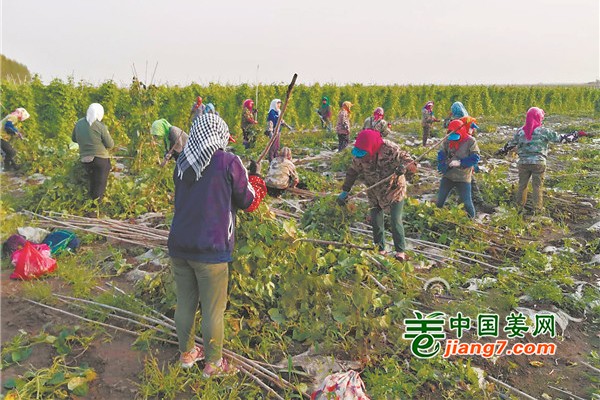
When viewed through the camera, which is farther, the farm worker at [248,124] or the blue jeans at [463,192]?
the farm worker at [248,124]

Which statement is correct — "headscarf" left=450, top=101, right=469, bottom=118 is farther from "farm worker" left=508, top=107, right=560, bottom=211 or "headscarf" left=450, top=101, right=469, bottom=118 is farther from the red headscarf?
the red headscarf

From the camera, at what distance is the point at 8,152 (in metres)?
9.52

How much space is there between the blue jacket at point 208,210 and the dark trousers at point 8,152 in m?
8.69

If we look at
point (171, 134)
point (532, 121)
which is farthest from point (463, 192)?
point (171, 134)

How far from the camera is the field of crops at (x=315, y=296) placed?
128 inches

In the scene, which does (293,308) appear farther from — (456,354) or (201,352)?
(456,354)

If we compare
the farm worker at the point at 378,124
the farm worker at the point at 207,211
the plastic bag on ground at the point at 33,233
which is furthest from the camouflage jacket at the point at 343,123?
the farm worker at the point at 207,211

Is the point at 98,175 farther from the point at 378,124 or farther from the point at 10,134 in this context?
the point at 10,134

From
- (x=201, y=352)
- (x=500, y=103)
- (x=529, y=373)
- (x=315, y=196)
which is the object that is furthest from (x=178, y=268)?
(x=500, y=103)

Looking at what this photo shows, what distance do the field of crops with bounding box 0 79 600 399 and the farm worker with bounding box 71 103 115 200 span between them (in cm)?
37

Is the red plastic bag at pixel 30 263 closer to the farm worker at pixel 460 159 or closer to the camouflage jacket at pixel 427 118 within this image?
the farm worker at pixel 460 159

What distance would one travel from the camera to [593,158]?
1145cm

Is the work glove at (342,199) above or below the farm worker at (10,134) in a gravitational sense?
below
